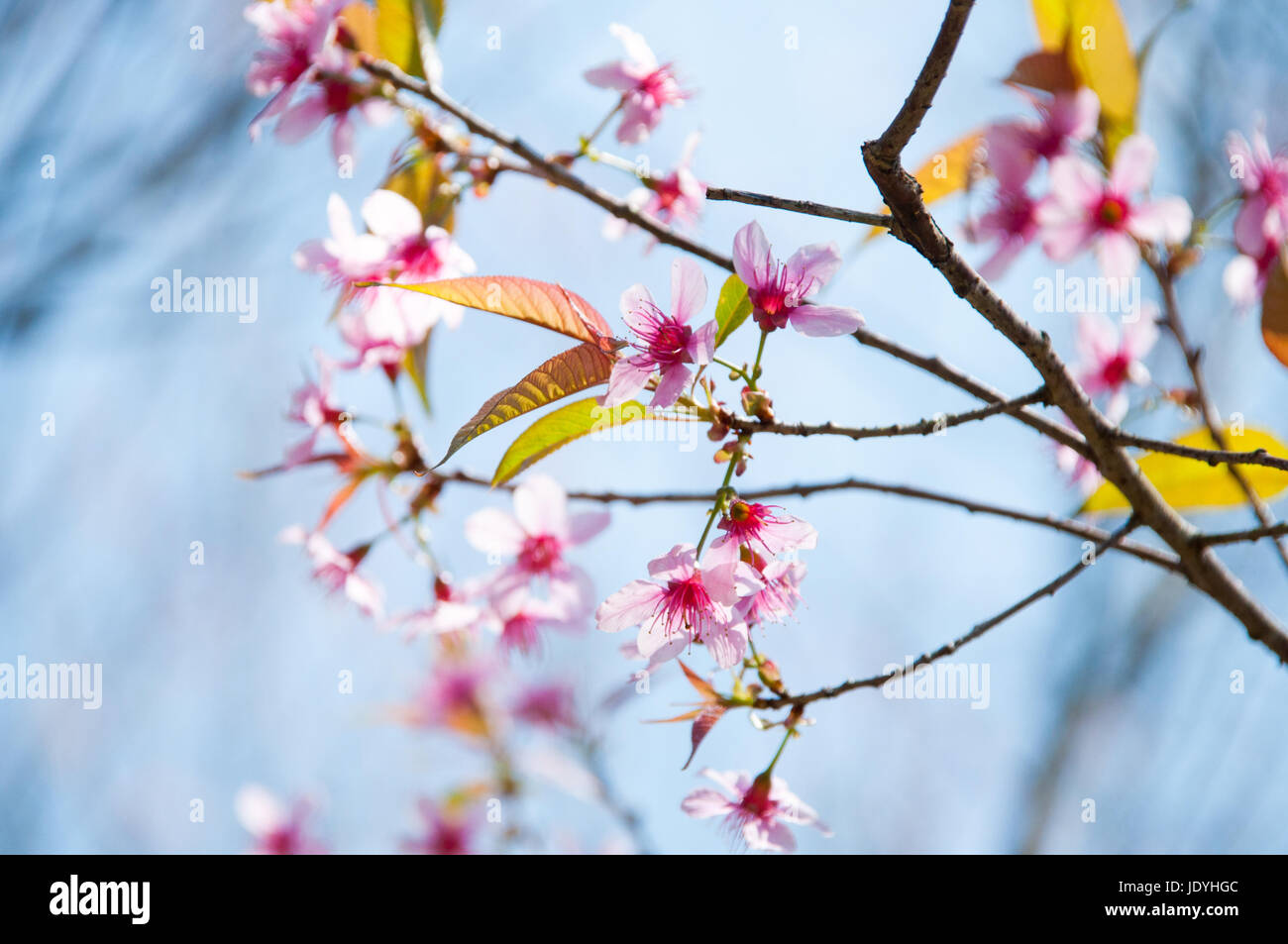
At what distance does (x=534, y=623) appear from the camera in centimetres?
119

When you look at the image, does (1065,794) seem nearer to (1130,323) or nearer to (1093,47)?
(1130,323)

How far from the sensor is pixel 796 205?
1.91 feet

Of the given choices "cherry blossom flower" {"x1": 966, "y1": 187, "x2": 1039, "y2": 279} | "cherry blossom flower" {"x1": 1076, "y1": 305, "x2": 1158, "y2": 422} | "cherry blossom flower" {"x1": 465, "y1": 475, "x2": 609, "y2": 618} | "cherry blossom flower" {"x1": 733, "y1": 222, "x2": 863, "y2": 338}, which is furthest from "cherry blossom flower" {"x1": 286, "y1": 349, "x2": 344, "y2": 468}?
"cherry blossom flower" {"x1": 1076, "y1": 305, "x2": 1158, "y2": 422}

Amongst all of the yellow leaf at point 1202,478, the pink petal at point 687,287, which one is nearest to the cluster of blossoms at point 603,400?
the pink petal at point 687,287

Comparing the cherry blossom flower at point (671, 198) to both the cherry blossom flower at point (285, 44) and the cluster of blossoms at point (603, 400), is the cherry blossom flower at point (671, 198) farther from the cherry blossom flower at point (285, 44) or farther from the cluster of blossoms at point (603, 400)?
the cherry blossom flower at point (285, 44)

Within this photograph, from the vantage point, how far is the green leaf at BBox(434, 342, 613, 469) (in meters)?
0.67

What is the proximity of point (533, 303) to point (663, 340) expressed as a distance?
0.37 feet

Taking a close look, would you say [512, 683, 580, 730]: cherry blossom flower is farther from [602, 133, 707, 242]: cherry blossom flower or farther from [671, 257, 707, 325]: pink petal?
[671, 257, 707, 325]: pink petal

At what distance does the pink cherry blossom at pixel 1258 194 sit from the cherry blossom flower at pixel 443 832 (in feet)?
6.08

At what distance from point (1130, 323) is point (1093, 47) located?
41cm

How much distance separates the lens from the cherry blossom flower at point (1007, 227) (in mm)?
1158

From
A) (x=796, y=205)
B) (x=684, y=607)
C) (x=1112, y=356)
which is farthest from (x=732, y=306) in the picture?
(x=1112, y=356)

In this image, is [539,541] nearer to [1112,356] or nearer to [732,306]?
[732,306]
